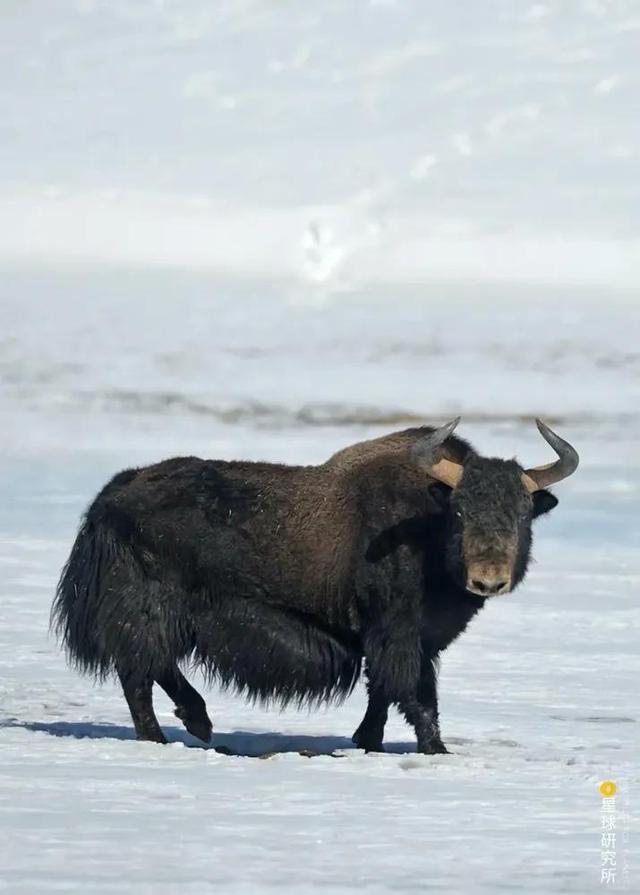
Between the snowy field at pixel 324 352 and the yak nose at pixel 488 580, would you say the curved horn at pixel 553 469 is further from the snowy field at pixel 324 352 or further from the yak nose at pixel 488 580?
the snowy field at pixel 324 352

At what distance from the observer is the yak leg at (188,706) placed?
6.18 m

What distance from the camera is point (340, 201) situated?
30828mm

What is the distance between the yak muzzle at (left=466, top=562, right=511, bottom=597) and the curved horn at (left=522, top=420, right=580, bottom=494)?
433mm

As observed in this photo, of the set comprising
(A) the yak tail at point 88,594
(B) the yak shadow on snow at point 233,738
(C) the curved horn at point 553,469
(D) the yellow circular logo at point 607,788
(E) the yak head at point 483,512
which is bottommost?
(D) the yellow circular logo at point 607,788

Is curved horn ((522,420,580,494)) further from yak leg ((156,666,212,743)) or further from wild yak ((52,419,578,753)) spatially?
yak leg ((156,666,212,743))

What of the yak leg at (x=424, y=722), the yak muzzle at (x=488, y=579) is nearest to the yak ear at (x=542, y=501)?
the yak muzzle at (x=488, y=579)

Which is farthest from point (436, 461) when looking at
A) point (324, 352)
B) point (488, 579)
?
point (324, 352)

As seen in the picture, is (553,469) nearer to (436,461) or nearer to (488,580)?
(436,461)

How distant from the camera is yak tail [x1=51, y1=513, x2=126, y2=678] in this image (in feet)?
20.2

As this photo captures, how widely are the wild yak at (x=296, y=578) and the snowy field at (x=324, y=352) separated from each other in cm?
25

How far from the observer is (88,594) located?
6172mm

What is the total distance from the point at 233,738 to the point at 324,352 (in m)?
14.6

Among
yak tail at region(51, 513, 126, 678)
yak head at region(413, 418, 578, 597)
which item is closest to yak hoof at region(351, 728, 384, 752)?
yak head at region(413, 418, 578, 597)

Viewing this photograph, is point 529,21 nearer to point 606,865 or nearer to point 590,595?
point 590,595
